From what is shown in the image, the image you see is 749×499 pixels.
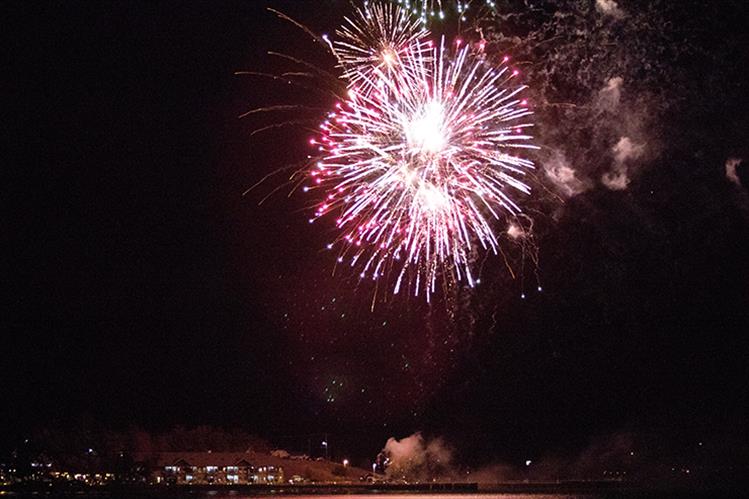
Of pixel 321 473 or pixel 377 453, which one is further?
pixel 377 453

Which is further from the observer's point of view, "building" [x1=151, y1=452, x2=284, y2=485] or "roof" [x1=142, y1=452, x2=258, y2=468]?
"roof" [x1=142, y1=452, x2=258, y2=468]

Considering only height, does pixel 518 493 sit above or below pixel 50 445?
below

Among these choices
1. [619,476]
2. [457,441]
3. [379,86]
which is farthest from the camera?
[619,476]

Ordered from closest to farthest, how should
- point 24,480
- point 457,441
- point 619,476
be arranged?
1. point 24,480
2. point 457,441
3. point 619,476

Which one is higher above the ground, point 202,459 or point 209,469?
point 202,459

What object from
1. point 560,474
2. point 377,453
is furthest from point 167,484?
point 560,474

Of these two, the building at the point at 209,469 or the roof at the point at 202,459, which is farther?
the roof at the point at 202,459

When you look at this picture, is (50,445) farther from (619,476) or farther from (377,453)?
(619,476)
